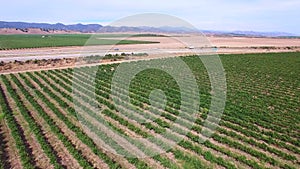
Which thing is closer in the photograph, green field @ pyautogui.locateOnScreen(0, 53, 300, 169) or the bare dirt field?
green field @ pyautogui.locateOnScreen(0, 53, 300, 169)

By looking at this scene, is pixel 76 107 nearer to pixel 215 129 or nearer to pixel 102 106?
pixel 102 106

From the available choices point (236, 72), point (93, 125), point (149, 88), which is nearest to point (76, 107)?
point (93, 125)

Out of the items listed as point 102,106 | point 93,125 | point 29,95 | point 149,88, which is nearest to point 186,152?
point 93,125

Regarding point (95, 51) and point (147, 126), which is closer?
point (147, 126)

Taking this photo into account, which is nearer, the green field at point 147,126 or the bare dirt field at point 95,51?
the green field at point 147,126

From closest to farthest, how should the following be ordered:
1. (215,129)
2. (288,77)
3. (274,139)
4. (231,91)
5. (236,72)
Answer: (274,139) < (215,129) < (231,91) < (288,77) < (236,72)

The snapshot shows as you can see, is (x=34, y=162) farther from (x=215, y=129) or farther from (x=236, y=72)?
(x=236, y=72)

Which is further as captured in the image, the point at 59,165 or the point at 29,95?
the point at 29,95

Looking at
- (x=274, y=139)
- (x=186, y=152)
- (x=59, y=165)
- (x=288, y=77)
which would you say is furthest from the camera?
(x=288, y=77)
